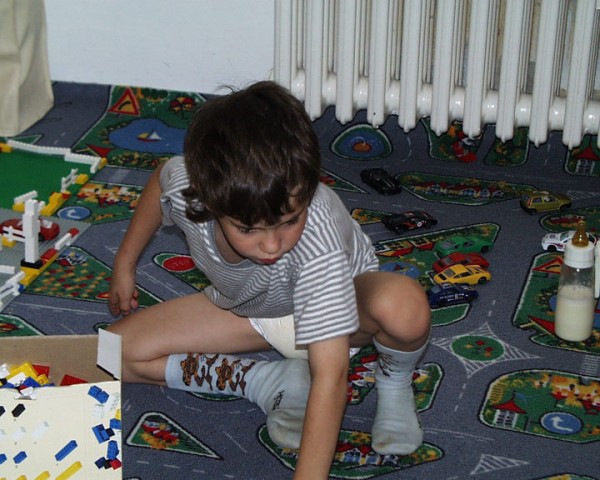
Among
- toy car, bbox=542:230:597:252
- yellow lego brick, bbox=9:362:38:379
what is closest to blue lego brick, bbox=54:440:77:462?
yellow lego brick, bbox=9:362:38:379

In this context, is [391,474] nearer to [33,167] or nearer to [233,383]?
[233,383]

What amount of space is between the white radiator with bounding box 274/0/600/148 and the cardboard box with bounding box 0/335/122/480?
3.68 feet

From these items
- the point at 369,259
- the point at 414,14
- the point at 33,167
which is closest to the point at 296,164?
the point at 369,259

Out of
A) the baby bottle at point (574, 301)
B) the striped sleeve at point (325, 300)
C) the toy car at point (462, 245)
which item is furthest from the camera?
the toy car at point (462, 245)

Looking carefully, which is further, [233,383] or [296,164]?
Answer: [233,383]

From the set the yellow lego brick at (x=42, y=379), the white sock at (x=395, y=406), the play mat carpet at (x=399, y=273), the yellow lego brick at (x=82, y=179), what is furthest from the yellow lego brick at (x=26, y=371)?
the yellow lego brick at (x=82, y=179)

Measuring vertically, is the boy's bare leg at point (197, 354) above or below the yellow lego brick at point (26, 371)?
below

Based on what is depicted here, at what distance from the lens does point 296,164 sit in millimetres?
1023

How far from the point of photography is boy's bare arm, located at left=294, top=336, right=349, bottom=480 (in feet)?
3.36

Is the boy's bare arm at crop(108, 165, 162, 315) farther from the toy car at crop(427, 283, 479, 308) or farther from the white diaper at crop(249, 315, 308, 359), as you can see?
the toy car at crop(427, 283, 479, 308)

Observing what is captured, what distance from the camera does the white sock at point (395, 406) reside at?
1.24m

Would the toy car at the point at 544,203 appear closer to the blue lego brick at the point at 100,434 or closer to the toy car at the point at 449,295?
the toy car at the point at 449,295

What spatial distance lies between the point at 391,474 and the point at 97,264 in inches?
28.3

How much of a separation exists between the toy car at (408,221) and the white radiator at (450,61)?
0.80 ft
